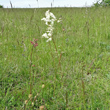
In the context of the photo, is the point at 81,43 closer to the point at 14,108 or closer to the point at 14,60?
the point at 14,60

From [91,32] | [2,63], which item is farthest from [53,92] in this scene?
[91,32]

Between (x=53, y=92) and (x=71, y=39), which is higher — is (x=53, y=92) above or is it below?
below

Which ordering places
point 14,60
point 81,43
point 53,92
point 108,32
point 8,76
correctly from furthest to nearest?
1. point 108,32
2. point 81,43
3. point 14,60
4. point 8,76
5. point 53,92

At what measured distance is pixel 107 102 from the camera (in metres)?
1.22

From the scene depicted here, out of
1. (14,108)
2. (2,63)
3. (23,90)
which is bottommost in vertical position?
(14,108)

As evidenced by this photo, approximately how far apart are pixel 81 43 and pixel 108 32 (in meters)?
0.90

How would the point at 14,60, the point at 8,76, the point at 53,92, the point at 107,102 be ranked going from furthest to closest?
the point at 14,60, the point at 8,76, the point at 53,92, the point at 107,102

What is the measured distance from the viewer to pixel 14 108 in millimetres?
1290

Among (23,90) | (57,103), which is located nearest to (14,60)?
(23,90)

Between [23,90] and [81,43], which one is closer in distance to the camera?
[23,90]

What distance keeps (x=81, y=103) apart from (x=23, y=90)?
24.8 inches

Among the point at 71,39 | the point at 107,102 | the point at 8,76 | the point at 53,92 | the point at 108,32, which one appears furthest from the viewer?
the point at 108,32

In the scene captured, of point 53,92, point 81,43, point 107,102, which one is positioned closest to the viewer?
point 107,102

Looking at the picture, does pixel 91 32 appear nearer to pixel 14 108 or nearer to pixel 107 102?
pixel 107 102
